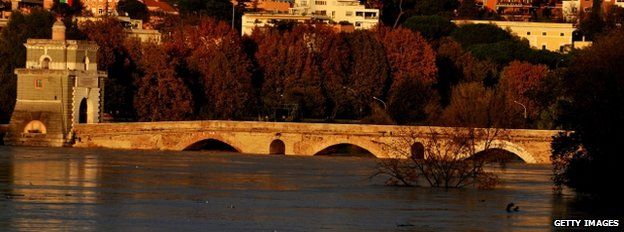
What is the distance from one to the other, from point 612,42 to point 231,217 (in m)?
11.8

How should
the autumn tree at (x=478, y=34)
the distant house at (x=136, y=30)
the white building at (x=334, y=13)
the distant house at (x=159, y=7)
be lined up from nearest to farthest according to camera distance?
the distant house at (x=136, y=30)
the autumn tree at (x=478, y=34)
the white building at (x=334, y=13)
the distant house at (x=159, y=7)

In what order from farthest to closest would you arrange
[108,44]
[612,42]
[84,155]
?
1. [108,44]
2. [84,155]
3. [612,42]

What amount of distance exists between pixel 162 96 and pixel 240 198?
34769mm

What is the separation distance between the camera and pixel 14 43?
9081 centimetres

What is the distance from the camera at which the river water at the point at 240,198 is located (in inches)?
1818

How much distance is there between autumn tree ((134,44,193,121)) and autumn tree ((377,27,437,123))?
346 inches

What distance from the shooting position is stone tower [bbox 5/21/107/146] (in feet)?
264

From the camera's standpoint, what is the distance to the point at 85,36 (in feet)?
310

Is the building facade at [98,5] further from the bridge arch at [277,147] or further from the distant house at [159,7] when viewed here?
the bridge arch at [277,147]

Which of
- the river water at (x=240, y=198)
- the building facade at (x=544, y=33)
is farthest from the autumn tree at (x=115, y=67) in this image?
the building facade at (x=544, y=33)

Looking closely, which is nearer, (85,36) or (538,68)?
(85,36)

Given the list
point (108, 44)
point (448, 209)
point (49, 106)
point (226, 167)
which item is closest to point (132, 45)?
point (108, 44)

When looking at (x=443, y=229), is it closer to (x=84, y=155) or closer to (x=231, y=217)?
(x=231, y=217)

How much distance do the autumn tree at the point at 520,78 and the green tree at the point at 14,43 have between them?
62.8 feet
